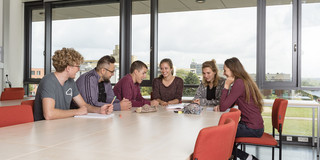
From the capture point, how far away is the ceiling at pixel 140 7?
16.3 ft

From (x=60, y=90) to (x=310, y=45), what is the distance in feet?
13.3

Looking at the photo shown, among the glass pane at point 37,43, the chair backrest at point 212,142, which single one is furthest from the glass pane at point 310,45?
the glass pane at point 37,43

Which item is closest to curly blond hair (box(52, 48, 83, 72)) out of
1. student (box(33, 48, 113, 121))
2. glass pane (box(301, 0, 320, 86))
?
student (box(33, 48, 113, 121))

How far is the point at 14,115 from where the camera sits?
208 cm

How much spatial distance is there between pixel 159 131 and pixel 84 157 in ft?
2.19

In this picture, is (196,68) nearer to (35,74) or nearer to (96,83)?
(96,83)

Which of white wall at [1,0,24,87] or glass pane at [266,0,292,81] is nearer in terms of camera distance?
glass pane at [266,0,292,81]

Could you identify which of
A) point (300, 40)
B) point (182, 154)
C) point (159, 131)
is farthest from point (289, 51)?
point (182, 154)

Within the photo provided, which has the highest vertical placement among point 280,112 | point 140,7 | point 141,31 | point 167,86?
point 140,7

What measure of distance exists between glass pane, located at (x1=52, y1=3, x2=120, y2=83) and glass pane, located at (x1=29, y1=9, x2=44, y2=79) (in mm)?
422

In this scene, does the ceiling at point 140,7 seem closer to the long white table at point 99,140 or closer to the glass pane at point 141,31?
the glass pane at point 141,31

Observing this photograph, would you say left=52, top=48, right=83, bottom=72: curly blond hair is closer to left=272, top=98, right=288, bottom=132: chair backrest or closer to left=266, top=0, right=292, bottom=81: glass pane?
left=272, top=98, right=288, bottom=132: chair backrest

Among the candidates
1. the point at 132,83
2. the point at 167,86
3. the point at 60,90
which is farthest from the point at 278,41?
the point at 60,90

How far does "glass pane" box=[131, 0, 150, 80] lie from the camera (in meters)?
5.51
